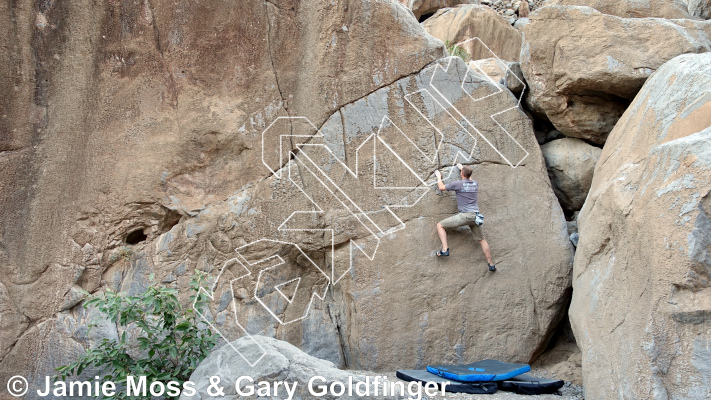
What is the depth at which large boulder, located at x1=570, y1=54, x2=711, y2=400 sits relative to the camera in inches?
111

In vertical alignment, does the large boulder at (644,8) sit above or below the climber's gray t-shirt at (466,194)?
above

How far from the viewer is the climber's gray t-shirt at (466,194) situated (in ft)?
14.5

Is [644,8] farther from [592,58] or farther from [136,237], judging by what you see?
[136,237]

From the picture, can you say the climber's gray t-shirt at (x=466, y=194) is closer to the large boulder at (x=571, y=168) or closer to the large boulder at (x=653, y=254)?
the large boulder at (x=653, y=254)

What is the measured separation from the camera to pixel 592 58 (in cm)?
464

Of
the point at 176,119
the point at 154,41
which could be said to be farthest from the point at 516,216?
the point at 154,41

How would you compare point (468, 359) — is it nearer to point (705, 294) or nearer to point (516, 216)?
point (516, 216)

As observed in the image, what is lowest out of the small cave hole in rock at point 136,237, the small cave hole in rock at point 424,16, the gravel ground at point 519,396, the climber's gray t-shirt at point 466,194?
the gravel ground at point 519,396

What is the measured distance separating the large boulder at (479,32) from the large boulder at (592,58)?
3.68 metres

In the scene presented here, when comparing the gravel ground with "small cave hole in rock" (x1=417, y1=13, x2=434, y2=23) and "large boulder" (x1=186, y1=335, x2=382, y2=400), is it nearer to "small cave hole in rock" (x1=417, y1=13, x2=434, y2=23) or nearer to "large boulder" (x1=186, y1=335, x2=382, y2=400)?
"large boulder" (x1=186, y1=335, x2=382, y2=400)

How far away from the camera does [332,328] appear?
448 cm

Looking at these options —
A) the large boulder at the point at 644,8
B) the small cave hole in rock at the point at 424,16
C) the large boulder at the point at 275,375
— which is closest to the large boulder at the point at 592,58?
the large boulder at the point at 644,8

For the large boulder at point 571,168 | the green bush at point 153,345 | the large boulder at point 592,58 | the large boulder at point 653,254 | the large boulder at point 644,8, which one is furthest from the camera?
the large boulder at point 644,8

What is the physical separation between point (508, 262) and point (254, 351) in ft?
7.33
